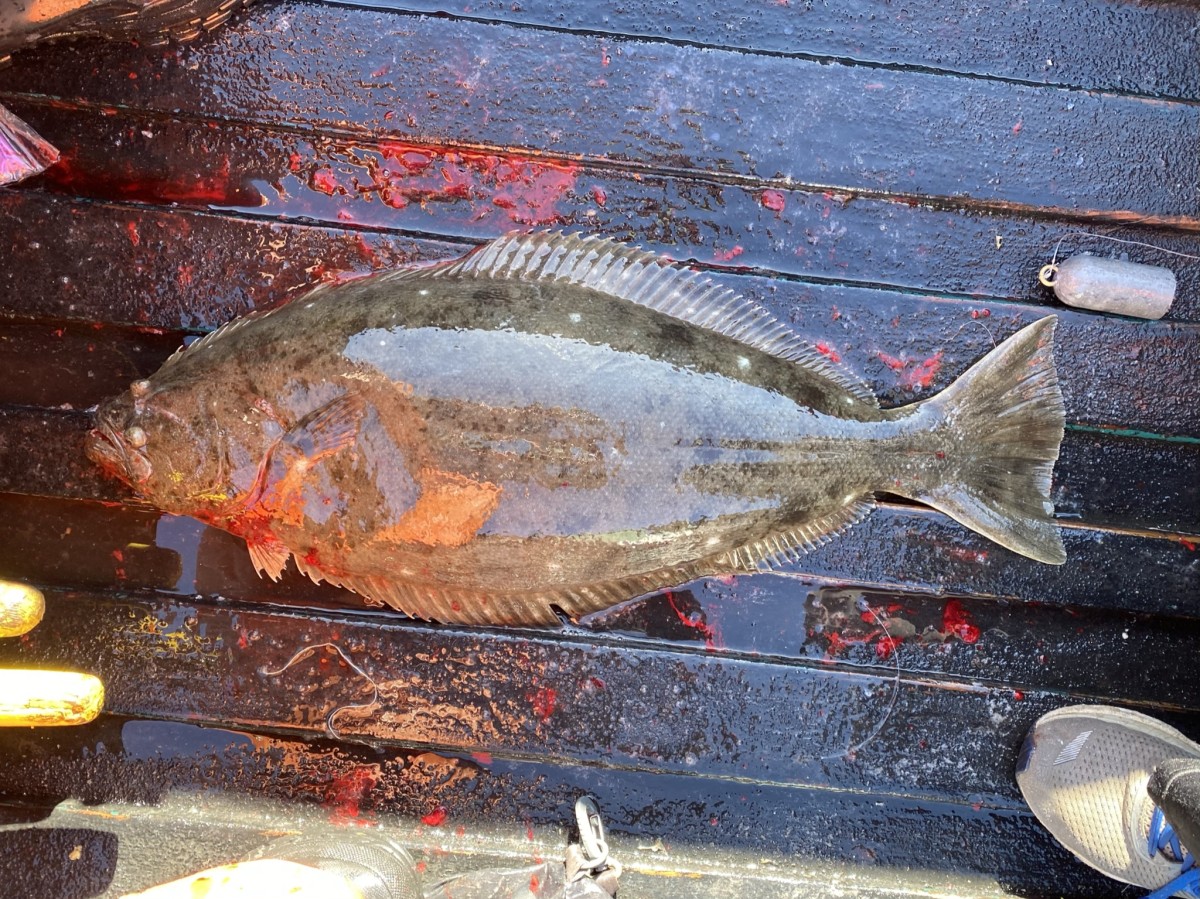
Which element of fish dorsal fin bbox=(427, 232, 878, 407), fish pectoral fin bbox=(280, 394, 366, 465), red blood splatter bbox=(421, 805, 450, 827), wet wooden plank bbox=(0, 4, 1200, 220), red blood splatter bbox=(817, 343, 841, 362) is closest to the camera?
fish pectoral fin bbox=(280, 394, 366, 465)

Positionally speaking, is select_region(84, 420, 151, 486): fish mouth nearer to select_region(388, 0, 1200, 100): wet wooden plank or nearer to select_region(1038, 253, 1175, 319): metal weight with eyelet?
select_region(388, 0, 1200, 100): wet wooden plank

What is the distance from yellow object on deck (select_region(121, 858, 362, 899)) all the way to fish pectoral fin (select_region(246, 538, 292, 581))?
103 cm

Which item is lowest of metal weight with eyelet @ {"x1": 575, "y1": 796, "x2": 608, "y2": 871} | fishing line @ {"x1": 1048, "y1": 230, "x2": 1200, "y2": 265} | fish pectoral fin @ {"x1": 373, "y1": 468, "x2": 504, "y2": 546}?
metal weight with eyelet @ {"x1": 575, "y1": 796, "x2": 608, "y2": 871}

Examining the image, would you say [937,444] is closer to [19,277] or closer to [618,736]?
[618,736]

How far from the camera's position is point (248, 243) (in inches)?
120

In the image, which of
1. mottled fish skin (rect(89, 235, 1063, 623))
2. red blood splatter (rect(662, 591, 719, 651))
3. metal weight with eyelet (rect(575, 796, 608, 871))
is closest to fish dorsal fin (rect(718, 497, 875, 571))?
mottled fish skin (rect(89, 235, 1063, 623))

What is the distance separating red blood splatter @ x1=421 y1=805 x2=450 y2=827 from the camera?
10.6 ft

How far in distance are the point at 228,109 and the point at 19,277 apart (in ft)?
3.46

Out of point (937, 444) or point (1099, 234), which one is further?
point (1099, 234)

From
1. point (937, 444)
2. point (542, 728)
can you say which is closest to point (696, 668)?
point (542, 728)

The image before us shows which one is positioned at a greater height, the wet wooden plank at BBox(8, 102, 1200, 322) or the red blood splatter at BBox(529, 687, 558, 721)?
the wet wooden plank at BBox(8, 102, 1200, 322)

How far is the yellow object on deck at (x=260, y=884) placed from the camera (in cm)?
262

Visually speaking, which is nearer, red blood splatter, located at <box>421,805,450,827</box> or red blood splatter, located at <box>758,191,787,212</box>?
red blood splatter, located at <box>758,191,787,212</box>

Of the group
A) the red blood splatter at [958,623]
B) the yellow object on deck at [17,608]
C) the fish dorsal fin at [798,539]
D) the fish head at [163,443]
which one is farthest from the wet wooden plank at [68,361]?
the red blood splatter at [958,623]
